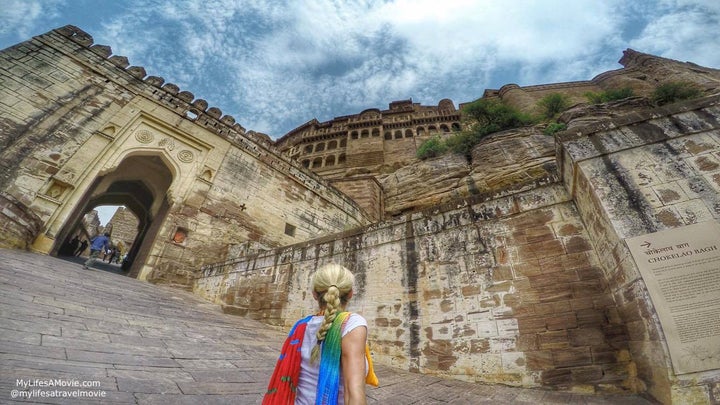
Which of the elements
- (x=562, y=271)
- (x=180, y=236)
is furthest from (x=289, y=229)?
(x=562, y=271)

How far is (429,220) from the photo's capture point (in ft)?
14.8

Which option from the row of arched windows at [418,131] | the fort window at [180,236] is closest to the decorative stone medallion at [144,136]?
the fort window at [180,236]

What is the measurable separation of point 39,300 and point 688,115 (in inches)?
307

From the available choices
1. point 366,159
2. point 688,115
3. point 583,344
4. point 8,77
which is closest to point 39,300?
point 583,344

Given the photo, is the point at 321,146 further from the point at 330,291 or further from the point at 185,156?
the point at 330,291

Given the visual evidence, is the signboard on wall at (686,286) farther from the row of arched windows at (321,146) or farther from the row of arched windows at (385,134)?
the row of arched windows at (321,146)

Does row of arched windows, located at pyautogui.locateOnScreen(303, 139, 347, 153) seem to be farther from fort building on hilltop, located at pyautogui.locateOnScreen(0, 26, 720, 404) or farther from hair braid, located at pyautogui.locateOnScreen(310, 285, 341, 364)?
hair braid, located at pyautogui.locateOnScreen(310, 285, 341, 364)

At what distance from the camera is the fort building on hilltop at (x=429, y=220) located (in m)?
2.77

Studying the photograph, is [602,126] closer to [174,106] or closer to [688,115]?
[688,115]

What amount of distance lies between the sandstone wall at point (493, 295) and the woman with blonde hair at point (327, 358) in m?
2.60

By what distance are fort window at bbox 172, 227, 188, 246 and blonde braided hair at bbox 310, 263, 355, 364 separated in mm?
8821

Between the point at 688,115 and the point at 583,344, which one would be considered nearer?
the point at 583,344

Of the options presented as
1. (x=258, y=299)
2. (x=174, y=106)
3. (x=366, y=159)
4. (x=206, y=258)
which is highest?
(x=366, y=159)

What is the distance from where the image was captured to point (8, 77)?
25.1 feet
